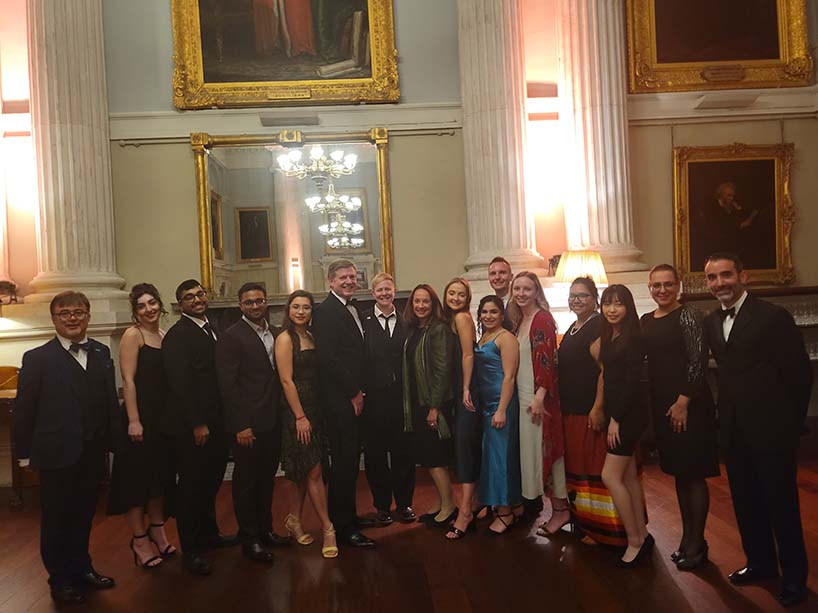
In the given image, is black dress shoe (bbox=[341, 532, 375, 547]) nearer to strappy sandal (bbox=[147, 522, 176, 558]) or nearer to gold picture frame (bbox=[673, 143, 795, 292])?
strappy sandal (bbox=[147, 522, 176, 558])

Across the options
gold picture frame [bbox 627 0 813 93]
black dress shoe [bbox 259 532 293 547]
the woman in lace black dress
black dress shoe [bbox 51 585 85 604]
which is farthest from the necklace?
gold picture frame [bbox 627 0 813 93]

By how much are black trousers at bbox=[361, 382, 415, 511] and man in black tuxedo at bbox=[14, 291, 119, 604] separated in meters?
1.74

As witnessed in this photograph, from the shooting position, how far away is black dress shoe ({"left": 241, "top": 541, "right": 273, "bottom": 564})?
4.30 metres

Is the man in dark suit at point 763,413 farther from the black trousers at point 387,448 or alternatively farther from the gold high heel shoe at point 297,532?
the gold high heel shoe at point 297,532

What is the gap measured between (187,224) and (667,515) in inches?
217

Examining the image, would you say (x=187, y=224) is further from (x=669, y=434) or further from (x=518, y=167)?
(x=669, y=434)

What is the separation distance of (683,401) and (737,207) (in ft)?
16.7

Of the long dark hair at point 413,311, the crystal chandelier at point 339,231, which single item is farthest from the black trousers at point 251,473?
the crystal chandelier at point 339,231

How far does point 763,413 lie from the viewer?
347 cm

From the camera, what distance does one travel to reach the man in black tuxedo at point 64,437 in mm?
3832

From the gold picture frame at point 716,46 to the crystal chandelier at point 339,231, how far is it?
3.50 meters

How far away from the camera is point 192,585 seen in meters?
4.00

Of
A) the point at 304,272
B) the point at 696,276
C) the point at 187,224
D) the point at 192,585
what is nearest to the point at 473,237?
the point at 304,272

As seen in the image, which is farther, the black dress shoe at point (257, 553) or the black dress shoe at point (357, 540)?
the black dress shoe at point (357, 540)
